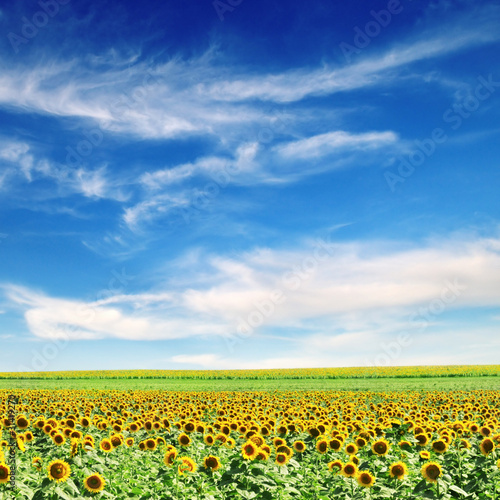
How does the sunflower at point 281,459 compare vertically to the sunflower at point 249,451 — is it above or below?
below

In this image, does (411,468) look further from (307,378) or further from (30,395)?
(307,378)

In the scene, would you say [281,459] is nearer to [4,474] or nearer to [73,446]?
[73,446]

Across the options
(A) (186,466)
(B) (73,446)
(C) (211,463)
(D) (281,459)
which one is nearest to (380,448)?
(D) (281,459)

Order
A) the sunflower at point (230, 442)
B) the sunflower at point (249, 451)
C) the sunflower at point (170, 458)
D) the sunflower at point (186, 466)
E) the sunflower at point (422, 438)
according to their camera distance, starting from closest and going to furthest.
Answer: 1. the sunflower at point (249, 451)
2. the sunflower at point (186, 466)
3. the sunflower at point (170, 458)
4. the sunflower at point (230, 442)
5. the sunflower at point (422, 438)

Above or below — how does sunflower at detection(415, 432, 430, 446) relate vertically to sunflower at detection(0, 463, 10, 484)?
below

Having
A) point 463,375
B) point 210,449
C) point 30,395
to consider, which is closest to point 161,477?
point 210,449

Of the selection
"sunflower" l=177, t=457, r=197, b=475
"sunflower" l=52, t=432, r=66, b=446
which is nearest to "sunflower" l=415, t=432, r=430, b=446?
"sunflower" l=177, t=457, r=197, b=475

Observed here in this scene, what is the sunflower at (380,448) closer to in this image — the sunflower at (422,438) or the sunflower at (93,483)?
the sunflower at (422,438)

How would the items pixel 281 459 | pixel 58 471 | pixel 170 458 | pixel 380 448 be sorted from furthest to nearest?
pixel 380 448 < pixel 281 459 < pixel 170 458 < pixel 58 471

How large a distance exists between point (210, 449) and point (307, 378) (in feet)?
191

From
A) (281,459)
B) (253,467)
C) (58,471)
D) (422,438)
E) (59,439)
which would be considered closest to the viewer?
(58,471)

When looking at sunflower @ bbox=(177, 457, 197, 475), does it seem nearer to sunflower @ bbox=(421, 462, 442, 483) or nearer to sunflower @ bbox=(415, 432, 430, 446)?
sunflower @ bbox=(421, 462, 442, 483)

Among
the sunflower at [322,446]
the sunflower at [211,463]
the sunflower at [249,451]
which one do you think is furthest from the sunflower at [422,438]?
the sunflower at [211,463]

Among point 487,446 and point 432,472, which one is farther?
point 487,446
